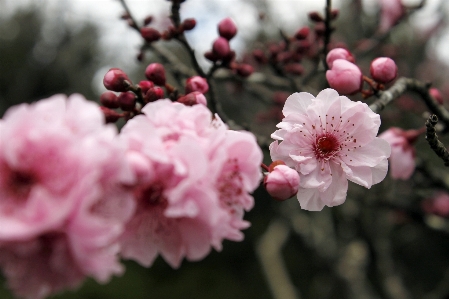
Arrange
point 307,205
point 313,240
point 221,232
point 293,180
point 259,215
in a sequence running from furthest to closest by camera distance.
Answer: point 259,215 → point 313,240 → point 307,205 → point 293,180 → point 221,232

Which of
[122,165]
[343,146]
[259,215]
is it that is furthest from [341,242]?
[259,215]

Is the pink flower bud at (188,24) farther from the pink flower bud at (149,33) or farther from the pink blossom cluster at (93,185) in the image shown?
the pink blossom cluster at (93,185)

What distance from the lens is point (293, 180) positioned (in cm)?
105

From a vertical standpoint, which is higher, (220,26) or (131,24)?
(220,26)

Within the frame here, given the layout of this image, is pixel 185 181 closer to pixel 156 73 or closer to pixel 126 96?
pixel 126 96

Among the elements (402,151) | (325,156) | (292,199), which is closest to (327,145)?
(325,156)

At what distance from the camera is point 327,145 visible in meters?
1.38

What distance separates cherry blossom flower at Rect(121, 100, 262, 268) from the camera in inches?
31.0

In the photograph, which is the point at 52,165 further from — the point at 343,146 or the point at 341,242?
the point at 341,242

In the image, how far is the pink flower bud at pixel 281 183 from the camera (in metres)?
1.03

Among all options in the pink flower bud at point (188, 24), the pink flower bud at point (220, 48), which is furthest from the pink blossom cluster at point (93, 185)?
the pink flower bud at point (188, 24)

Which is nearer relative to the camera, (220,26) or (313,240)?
(220,26)

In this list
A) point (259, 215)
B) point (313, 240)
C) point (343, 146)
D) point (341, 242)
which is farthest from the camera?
point (259, 215)

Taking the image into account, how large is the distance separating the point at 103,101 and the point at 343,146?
2.86 feet
